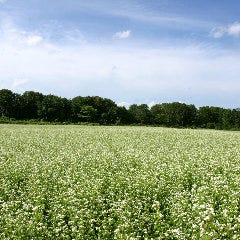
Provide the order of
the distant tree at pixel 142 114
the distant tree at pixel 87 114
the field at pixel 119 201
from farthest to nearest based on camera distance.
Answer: the distant tree at pixel 142 114
the distant tree at pixel 87 114
the field at pixel 119 201

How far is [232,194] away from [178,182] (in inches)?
137

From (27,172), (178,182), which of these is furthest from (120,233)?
(27,172)

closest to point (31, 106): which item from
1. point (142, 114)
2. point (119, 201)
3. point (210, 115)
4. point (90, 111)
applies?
point (90, 111)

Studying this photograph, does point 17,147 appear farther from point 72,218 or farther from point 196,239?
point 196,239

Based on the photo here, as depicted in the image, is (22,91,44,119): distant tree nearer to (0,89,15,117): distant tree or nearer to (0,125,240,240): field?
(0,89,15,117): distant tree

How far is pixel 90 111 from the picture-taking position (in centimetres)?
11219

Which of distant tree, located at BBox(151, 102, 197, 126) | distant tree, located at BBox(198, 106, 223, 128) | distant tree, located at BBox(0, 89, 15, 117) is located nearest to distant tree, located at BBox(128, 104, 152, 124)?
distant tree, located at BBox(151, 102, 197, 126)

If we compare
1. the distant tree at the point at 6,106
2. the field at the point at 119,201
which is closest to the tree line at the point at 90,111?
the distant tree at the point at 6,106

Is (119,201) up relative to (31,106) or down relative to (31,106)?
down

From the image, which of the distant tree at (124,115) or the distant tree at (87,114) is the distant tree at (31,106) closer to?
the distant tree at (87,114)

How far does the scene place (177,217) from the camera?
1098 centimetres

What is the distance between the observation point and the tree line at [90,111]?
112438 mm

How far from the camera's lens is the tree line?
112438 mm

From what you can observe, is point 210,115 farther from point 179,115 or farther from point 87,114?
point 87,114
